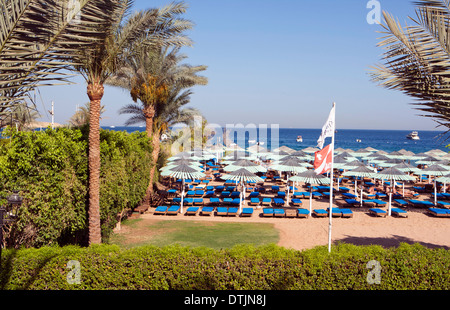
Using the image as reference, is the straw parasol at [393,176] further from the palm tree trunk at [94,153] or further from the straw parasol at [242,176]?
the palm tree trunk at [94,153]

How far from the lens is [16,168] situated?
299 inches

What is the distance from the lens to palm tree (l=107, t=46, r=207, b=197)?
640 inches

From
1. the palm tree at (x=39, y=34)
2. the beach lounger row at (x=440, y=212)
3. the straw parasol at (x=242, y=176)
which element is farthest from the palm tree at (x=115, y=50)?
the beach lounger row at (x=440, y=212)

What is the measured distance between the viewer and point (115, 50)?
824 cm

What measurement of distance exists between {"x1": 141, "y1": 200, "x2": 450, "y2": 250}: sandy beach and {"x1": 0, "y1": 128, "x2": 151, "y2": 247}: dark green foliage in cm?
628

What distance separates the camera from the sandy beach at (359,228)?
11.9m

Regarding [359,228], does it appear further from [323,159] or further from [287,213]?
[323,159]

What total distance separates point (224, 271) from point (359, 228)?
9867 mm

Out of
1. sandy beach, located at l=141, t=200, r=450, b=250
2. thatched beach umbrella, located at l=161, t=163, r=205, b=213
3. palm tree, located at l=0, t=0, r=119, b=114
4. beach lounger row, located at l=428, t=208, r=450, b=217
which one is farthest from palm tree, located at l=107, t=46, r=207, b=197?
beach lounger row, located at l=428, t=208, r=450, b=217

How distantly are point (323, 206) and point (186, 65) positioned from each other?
40.6ft

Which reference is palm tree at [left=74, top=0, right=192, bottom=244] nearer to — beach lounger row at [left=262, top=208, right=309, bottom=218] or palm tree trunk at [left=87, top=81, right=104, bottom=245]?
palm tree trunk at [left=87, top=81, right=104, bottom=245]

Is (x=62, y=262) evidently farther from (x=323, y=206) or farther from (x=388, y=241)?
(x=323, y=206)
